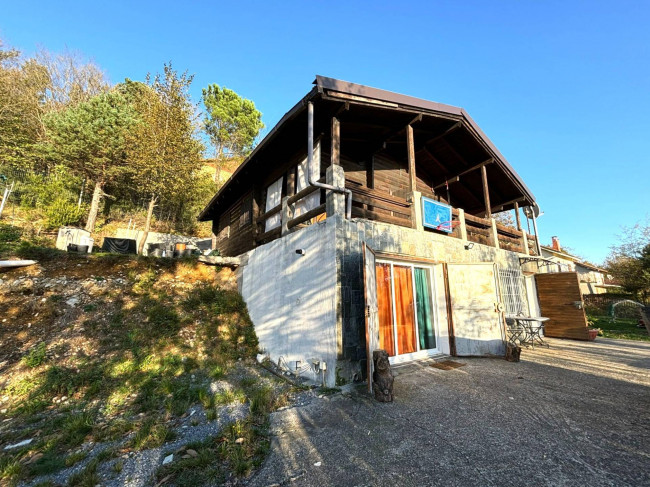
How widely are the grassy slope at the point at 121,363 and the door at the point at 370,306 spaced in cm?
156

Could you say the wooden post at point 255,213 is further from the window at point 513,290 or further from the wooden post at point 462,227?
the window at point 513,290

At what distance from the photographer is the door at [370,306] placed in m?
4.00

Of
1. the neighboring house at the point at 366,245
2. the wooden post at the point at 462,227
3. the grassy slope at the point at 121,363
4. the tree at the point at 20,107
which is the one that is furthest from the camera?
the tree at the point at 20,107

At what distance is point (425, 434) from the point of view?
2832 mm

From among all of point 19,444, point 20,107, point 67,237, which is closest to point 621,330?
point 19,444

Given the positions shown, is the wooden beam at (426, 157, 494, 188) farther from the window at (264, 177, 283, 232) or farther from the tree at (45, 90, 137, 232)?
the tree at (45, 90, 137, 232)

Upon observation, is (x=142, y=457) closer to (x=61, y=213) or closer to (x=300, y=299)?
(x=300, y=299)

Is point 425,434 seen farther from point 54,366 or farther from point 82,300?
point 82,300

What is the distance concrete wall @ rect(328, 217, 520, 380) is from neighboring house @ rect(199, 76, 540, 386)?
3 centimetres

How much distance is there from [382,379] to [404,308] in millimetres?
2217

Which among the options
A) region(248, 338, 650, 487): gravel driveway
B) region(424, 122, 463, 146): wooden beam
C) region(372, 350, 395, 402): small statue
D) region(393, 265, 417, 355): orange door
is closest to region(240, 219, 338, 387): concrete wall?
region(372, 350, 395, 402): small statue

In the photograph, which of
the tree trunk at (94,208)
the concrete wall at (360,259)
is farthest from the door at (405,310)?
the tree trunk at (94,208)

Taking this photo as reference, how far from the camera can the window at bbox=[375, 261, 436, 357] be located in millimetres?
5367

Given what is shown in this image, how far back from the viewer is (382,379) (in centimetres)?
379
